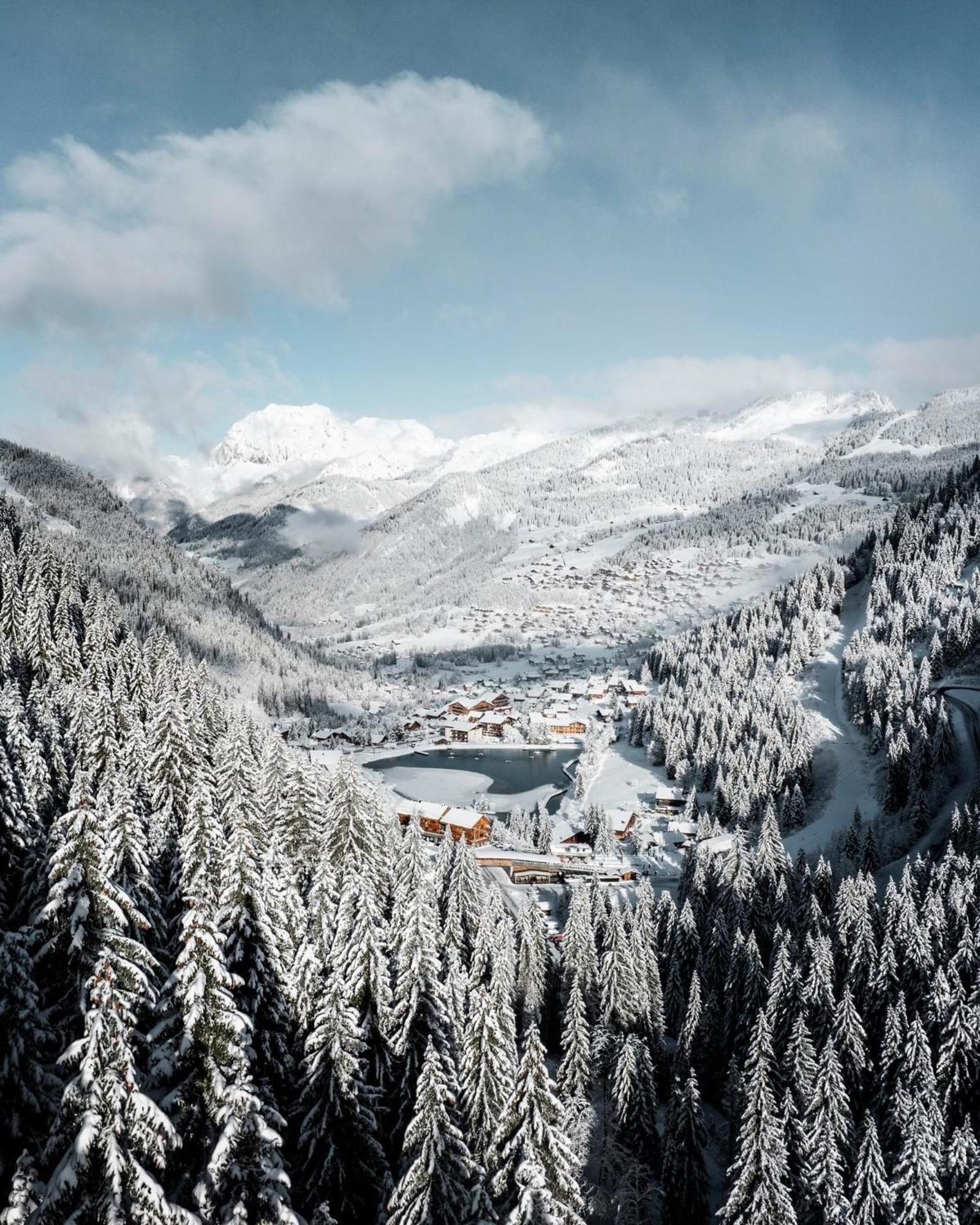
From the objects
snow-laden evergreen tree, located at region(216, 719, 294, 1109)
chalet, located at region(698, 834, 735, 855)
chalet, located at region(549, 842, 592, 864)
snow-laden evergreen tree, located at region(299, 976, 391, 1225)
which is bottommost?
chalet, located at region(549, 842, 592, 864)

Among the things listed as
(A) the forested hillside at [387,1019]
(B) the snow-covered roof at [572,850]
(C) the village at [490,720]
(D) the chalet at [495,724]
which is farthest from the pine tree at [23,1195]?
(D) the chalet at [495,724]

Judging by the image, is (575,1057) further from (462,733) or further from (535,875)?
(462,733)

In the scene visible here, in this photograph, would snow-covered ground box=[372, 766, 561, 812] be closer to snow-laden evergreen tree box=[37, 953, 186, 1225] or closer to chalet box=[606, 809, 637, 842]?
chalet box=[606, 809, 637, 842]

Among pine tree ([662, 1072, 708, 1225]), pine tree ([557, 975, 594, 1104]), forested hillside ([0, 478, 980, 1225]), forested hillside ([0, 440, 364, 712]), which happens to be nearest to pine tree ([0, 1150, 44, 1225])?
forested hillside ([0, 478, 980, 1225])

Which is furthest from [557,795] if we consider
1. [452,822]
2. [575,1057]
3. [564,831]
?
[575,1057]

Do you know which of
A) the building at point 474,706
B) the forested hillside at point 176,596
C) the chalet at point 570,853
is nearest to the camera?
the chalet at point 570,853

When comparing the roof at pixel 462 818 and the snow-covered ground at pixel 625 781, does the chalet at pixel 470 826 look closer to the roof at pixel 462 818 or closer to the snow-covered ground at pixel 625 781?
the roof at pixel 462 818
